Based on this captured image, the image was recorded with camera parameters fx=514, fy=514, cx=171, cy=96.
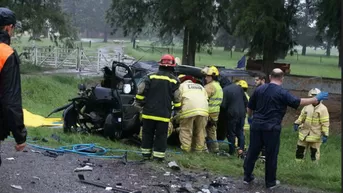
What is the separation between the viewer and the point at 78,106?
10.2 meters

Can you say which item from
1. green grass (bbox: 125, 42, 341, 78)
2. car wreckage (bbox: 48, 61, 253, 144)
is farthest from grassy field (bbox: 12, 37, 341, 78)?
car wreckage (bbox: 48, 61, 253, 144)

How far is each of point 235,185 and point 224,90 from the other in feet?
12.5

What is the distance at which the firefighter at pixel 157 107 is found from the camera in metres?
7.87

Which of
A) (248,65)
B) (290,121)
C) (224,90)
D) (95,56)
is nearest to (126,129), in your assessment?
(224,90)

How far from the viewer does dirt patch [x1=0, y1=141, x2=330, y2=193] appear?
6.00 metres

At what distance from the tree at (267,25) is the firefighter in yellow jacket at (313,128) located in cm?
793

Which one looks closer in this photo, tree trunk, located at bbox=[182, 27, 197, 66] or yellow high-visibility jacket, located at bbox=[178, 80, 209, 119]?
yellow high-visibility jacket, located at bbox=[178, 80, 209, 119]

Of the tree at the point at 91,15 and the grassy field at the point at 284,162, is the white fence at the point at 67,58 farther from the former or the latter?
the tree at the point at 91,15

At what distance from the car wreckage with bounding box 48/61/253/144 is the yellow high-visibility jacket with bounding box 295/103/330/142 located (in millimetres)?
1932

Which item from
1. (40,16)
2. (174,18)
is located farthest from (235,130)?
(40,16)

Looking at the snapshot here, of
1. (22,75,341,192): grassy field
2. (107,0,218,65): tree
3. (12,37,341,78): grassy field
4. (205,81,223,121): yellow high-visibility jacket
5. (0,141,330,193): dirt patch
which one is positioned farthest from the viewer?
(12,37,341,78): grassy field

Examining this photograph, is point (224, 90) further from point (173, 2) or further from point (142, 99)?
point (173, 2)

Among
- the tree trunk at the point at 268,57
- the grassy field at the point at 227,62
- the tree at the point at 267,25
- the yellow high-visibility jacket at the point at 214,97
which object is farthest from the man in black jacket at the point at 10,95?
the grassy field at the point at 227,62

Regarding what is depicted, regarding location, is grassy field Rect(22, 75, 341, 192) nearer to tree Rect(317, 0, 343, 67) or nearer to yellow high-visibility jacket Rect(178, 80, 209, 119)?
yellow high-visibility jacket Rect(178, 80, 209, 119)
